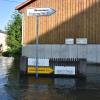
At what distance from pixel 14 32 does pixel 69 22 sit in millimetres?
28109

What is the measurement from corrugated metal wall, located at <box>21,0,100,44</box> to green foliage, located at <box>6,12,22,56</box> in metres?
25.2

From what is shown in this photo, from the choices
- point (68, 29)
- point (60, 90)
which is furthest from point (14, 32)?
point (60, 90)

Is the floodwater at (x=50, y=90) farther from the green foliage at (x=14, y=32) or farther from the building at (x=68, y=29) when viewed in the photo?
the green foliage at (x=14, y=32)

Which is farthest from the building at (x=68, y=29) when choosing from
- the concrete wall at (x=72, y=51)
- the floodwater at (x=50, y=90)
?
the floodwater at (x=50, y=90)

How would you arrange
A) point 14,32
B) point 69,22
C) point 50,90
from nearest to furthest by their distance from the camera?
→ point 50,90 → point 69,22 → point 14,32

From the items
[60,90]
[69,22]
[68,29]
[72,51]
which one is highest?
[69,22]

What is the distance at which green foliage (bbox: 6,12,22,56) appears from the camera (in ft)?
189

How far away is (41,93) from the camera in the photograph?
41.7ft

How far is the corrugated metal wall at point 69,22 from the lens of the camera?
31.3 metres

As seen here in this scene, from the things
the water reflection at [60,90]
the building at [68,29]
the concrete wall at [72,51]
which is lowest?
the water reflection at [60,90]

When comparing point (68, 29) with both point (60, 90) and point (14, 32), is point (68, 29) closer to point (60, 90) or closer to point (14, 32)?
point (60, 90)

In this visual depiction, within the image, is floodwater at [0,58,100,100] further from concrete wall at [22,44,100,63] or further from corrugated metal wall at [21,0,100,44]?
corrugated metal wall at [21,0,100,44]

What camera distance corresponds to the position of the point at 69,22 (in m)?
31.7

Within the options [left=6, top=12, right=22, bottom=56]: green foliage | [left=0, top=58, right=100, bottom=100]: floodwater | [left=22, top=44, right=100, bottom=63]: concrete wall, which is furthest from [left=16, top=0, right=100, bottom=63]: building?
[left=6, top=12, right=22, bottom=56]: green foliage
